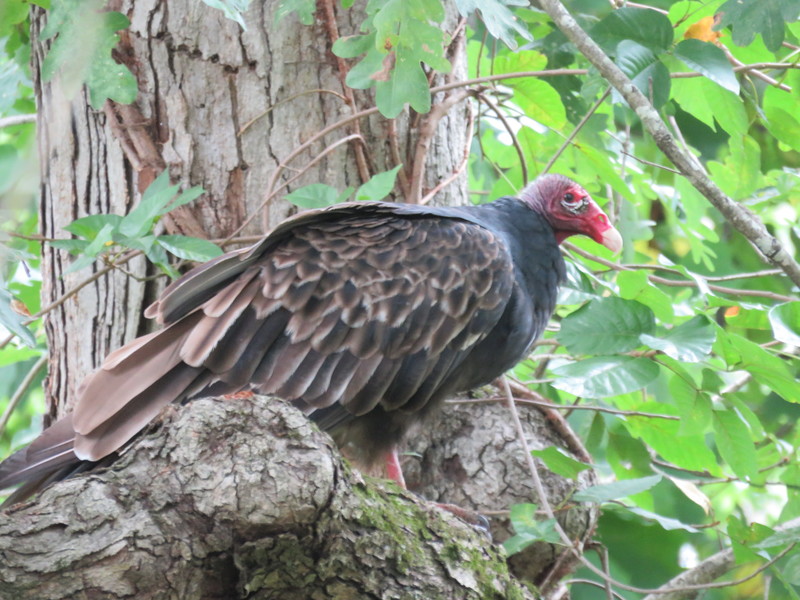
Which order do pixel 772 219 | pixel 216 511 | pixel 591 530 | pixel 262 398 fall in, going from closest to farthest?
pixel 216 511 < pixel 262 398 < pixel 591 530 < pixel 772 219

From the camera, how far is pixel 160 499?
71.9 inches

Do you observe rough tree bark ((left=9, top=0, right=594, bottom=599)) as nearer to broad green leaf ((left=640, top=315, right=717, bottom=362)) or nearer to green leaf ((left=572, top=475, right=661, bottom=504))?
green leaf ((left=572, top=475, right=661, bottom=504))

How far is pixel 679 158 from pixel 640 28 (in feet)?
1.56

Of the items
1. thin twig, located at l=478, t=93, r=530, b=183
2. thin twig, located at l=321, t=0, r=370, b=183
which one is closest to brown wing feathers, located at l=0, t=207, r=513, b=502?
thin twig, located at l=321, t=0, r=370, b=183

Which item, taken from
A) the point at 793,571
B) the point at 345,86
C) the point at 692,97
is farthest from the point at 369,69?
the point at 793,571

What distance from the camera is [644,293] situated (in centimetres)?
291

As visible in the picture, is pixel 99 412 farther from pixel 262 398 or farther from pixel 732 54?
pixel 732 54

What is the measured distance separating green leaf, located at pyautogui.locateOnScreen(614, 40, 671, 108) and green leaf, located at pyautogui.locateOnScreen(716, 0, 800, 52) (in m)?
0.23

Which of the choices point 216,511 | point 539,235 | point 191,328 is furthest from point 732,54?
point 216,511

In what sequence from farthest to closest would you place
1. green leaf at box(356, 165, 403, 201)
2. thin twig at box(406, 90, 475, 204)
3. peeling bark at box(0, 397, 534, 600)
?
thin twig at box(406, 90, 475, 204) → green leaf at box(356, 165, 403, 201) → peeling bark at box(0, 397, 534, 600)

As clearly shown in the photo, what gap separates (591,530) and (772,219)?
2.24m

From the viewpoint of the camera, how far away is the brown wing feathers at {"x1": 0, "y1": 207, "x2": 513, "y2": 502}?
9.12 feet

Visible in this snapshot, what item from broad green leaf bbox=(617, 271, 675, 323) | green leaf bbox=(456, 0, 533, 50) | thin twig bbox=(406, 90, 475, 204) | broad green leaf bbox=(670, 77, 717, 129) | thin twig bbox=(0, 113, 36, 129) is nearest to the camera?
green leaf bbox=(456, 0, 533, 50)

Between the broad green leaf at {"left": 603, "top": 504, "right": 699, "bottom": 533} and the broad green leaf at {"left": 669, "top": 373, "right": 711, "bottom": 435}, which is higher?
the broad green leaf at {"left": 669, "top": 373, "right": 711, "bottom": 435}
